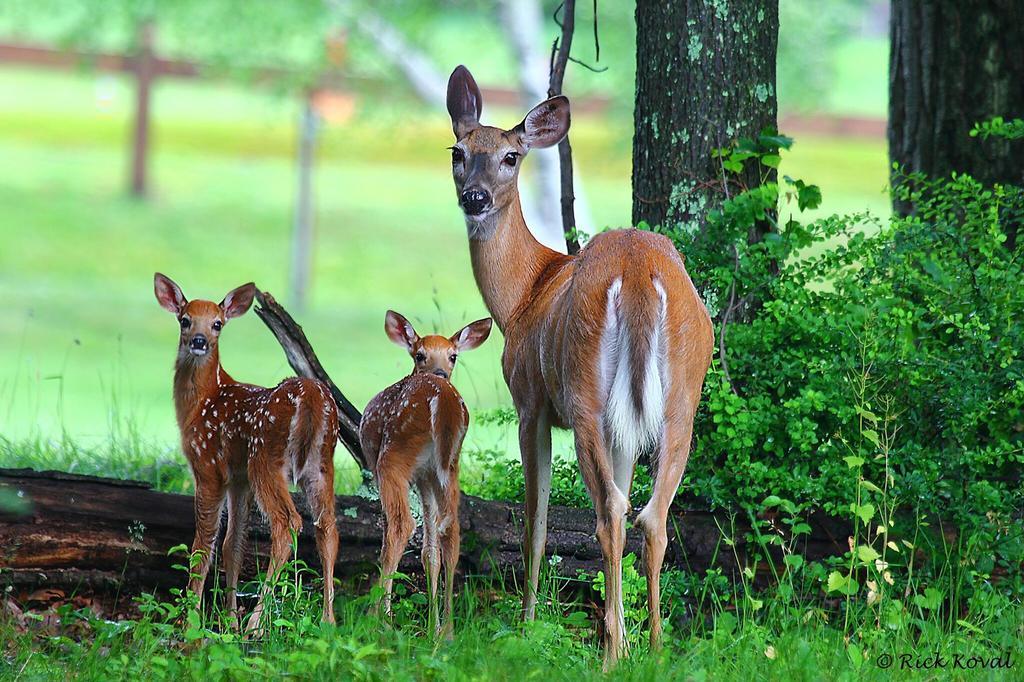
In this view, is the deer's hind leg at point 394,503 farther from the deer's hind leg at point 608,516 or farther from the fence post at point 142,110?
the fence post at point 142,110

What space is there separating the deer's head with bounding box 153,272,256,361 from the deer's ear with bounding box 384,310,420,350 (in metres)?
0.62

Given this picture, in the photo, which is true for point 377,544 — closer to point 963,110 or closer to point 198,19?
point 963,110

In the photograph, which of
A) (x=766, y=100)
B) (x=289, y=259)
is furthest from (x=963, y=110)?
(x=289, y=259)

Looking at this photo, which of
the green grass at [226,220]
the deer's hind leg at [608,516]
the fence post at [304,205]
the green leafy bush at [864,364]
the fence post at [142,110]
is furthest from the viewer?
the fence post at [142,110]

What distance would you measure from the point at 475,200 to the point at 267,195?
28.6 meters

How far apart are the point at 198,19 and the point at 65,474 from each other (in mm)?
18818

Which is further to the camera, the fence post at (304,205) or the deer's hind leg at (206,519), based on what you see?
the fence post at (304,205)

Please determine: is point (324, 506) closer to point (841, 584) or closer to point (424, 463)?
point (424, 463)

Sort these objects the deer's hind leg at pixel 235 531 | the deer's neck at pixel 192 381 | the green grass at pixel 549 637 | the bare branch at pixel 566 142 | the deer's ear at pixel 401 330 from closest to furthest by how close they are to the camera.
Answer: the green grass at pixel 549 637 < the deer's hind leg at pixel 235 531 < the deer's neck at pixel 192 381 < the deer's ear at pixel 401 330 < the bare branch at pixel 566 142

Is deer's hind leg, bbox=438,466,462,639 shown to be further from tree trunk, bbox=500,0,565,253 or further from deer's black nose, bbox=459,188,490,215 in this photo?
tree trunk, bbox=500,0,565,253

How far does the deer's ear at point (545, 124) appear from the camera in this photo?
613 cm

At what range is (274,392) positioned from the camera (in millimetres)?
5535

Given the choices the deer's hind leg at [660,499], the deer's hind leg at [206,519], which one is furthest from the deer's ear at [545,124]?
the deer's hind leg at [206,519]

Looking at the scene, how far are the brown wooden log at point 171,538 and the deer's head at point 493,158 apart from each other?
1233 millimetres
